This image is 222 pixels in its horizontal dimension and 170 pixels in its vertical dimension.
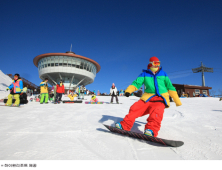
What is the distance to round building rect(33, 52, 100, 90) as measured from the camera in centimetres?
3469

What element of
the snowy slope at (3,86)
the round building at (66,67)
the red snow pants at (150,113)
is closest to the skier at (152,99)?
the red snow pants at (150,113)

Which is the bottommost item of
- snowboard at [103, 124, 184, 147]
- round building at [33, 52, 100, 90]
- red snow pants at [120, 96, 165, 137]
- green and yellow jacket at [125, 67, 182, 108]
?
snowboard at [103, 124, 184, 147]

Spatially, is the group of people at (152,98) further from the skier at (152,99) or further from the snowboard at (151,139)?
the snowboard at (151,139)

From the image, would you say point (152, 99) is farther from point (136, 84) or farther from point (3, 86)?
point (3, 86)

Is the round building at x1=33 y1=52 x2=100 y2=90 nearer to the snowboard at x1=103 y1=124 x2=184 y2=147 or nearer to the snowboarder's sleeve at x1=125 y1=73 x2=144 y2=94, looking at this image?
the snowboarder's sleeve at x1=125 y1=73 x2=144 y2=94

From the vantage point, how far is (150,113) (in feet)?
5.90

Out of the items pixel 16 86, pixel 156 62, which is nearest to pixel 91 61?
pixel 16 86

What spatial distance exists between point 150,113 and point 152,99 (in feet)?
0.77

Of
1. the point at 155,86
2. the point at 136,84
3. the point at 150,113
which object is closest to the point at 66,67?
the point at 136,84

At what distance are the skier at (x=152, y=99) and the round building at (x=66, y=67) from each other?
3545cm

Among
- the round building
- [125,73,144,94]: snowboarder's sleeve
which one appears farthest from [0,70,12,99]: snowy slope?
[125,73,144,94]: snowboarder's sleeve

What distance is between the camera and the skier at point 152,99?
1700mm
